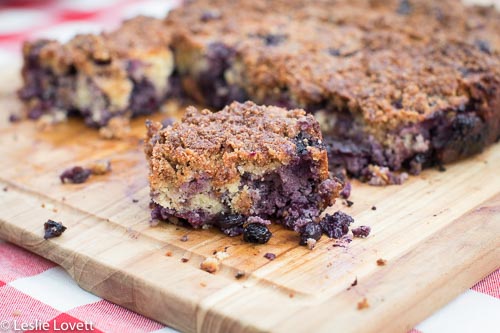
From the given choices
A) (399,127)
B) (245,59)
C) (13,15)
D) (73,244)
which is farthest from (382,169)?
(13,15)

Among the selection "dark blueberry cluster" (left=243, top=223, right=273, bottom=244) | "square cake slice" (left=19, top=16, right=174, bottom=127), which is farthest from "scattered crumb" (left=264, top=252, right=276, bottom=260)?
"square cake slice" (left=19, top=16, right=174, bottom=127)

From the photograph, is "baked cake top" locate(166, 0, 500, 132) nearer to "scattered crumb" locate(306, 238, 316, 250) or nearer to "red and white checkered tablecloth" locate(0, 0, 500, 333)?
"scattered crumb" locate(306, 238, 316, 250)

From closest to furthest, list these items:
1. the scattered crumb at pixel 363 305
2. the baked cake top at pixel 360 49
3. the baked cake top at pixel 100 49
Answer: the scattered crumb at pixel 363 305 → the baked cake top at pixel 360 49 → the baked cake top at pixel 100 49

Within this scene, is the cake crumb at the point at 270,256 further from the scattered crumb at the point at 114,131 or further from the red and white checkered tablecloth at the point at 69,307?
the scattered crumb at the point at 114,131

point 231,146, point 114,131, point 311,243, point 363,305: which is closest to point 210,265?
point 311,243

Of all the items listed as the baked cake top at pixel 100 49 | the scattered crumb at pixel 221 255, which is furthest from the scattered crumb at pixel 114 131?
the scattered crumb at pixel 221 255

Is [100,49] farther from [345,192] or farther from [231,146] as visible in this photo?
[345,192]

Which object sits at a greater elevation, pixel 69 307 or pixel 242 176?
pixel 242 176
